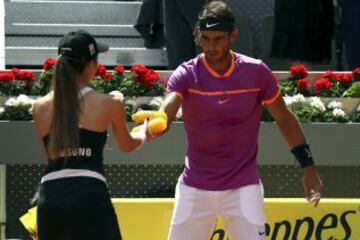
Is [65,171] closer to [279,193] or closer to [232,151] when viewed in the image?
[232,151]

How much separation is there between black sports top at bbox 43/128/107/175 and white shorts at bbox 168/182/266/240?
3.10 ft

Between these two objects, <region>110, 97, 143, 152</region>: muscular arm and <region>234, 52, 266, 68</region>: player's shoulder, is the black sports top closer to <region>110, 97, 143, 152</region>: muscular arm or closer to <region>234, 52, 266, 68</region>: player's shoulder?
<region>110, 97, 143, 152</region>: muscular arm

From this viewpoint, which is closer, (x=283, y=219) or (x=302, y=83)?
(x=283, y=219)

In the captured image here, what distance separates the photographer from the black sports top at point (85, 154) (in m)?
4.91

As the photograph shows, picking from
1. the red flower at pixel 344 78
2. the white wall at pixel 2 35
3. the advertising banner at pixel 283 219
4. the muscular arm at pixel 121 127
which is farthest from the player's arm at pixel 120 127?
the white wall at pixel 2 35

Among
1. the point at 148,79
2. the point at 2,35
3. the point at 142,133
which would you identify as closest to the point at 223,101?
the point at 142,133

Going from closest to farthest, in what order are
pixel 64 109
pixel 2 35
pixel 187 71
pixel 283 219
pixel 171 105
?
pixel 64 109 < pixel 171 105 < pixel 187 71 < pixel 283 219 < pixel 2 35

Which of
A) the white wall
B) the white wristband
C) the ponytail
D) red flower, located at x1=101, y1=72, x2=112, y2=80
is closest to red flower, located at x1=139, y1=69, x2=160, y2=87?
red flower, located at x1=101, y1=72, x2=112, y2=80

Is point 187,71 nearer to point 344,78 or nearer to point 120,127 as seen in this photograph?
point 120,127

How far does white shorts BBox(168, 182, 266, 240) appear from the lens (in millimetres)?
5707

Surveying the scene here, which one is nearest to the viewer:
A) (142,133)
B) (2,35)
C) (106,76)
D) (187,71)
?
(142,133)

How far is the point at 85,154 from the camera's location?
193 inches

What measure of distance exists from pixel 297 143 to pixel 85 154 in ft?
4.84

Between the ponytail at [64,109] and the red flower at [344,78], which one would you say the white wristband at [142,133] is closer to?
the ponytail at [64,109]
